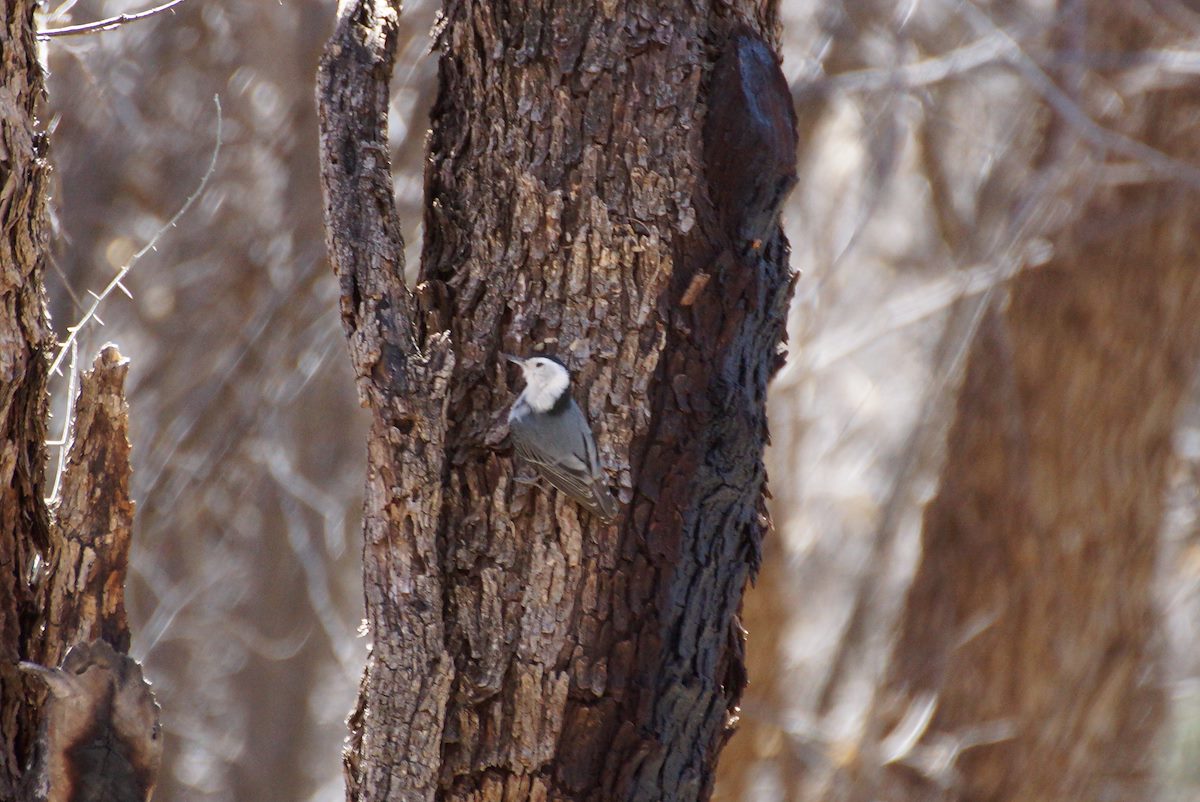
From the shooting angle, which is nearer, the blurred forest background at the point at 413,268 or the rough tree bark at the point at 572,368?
the rough tree bark at the point at 572,368

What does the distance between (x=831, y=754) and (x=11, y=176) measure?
4.41 meters

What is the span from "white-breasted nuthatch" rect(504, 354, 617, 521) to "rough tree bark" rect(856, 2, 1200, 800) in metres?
3.32

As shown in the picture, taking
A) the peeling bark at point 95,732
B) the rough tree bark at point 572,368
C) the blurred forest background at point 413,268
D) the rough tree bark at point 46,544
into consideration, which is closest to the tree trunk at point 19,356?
the rough tree bark at point 46,544

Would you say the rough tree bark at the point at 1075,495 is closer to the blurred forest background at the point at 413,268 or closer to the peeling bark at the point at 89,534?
the blurred forest background at the point at 413,268

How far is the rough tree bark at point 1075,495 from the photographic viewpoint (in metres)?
4.92

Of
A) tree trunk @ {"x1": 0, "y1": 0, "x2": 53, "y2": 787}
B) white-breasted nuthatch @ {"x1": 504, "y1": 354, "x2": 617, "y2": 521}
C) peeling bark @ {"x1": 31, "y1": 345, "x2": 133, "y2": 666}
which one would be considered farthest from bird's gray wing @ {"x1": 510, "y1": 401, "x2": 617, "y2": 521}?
tree trunk @ {"x1": 0, "y1": 0, "x2": 53, "y2": 787}

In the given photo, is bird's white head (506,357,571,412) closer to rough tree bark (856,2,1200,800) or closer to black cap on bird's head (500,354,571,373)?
black cap on bird's head (500,354,571,373)

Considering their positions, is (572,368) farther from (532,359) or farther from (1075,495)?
(1075,495)

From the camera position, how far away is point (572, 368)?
2092 mm

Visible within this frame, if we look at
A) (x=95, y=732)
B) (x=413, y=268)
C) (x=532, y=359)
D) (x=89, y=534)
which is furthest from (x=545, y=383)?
(x=413, y=268)

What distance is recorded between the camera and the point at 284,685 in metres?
7.71

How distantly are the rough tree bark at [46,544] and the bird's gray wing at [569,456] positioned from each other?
25.6 inches

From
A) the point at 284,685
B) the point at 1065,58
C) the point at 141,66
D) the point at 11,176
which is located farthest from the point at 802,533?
the point at 11,176

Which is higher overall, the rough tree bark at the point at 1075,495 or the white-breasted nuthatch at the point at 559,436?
the rough tree bark at the point at 1075,495
